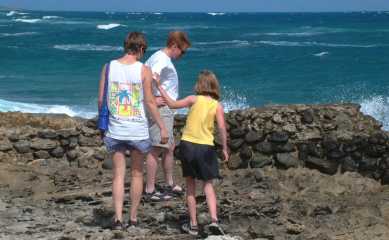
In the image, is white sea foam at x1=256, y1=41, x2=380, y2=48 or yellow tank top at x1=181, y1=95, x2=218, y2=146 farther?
white sea foam at x1=256, y1=41, x2=380, y2=48

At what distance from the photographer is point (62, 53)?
4325 centimetres

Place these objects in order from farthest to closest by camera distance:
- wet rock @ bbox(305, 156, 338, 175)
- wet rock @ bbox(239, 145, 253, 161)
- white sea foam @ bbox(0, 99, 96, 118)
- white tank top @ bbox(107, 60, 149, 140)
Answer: white sea foam @ bbox(0, 99, 96, 118) → wet rock @ bbox(239, 145, 253, 161) → wet rock @ bbox(305, 156, 338, 175) → white tank top @ bbox(107, 60, 149, 140)

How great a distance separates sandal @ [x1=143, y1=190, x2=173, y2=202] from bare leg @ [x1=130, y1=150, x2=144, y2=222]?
0.83 metres

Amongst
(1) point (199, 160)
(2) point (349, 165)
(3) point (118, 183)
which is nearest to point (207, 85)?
(1) point (199, 160)

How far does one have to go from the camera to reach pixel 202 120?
251 inches

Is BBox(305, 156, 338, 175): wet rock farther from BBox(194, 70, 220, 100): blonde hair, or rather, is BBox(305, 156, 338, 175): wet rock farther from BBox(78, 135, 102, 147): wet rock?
BBox(78, 135, 102, 147): wet rock

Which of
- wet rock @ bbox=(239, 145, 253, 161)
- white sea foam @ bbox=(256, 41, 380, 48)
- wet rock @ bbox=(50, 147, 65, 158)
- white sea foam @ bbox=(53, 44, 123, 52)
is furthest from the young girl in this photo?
white sea foam @ bbox=(256, 41, 380, 48)

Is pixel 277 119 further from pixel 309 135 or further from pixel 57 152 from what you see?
pixel 57 152

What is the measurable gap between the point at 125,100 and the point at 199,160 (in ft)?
2.70

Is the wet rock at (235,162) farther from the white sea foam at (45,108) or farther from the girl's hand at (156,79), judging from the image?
the white sea foam at (45,108)

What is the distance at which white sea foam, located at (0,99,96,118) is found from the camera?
20250mm

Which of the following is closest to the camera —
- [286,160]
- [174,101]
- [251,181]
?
[174,101]

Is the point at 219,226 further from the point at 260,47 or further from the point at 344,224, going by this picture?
the point at 260,47

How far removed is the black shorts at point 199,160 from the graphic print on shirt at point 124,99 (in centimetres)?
55
